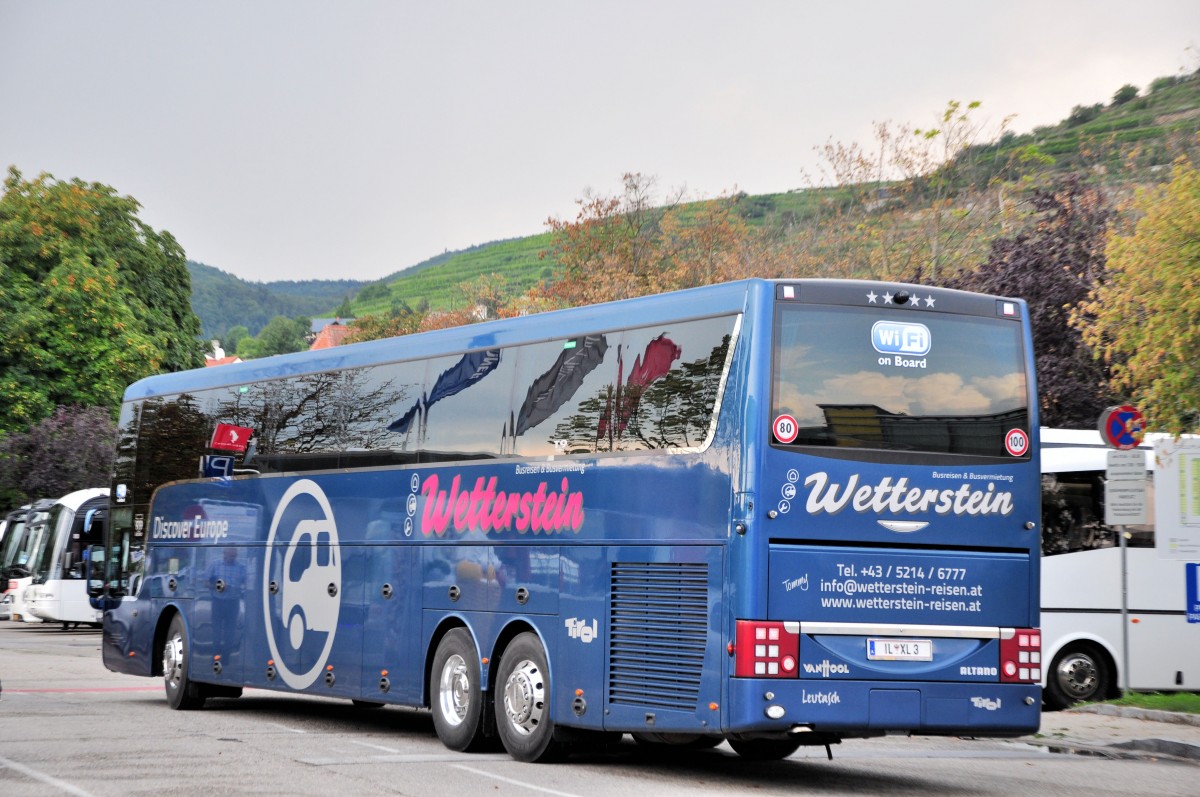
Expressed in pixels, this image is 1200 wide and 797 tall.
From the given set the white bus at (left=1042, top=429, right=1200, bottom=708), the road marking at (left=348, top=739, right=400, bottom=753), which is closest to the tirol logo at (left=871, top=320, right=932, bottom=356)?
the road marking at (left=348, top=739, right=400, bottom=753)

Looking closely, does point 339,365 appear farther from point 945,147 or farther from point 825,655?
point 945,147

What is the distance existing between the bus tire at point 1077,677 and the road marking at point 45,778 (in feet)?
41.2

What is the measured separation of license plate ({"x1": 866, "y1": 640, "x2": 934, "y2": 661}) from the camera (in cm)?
1124

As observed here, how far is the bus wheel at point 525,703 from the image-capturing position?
42.3 feet

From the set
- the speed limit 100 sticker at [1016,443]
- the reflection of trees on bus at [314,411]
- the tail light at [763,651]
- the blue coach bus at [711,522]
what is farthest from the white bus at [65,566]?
the speed limit 100 sticker at [1016,443]

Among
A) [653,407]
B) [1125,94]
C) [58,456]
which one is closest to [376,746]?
[653,407]

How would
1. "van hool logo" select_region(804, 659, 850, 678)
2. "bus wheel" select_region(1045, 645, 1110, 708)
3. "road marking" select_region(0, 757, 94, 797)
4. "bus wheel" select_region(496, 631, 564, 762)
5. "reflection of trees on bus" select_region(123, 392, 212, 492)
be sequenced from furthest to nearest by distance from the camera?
"bus wheel" select_region(1045, 645, 1110, 708)
"reflection of trees on bus" select_region(123, 392, 212, 492)
"bus wheel" select_region(496, 631, 564, 762)
"van hool logo" select_region(804, 659, 850, 678)
"road marking" select_region(0, 757, 94, 797)

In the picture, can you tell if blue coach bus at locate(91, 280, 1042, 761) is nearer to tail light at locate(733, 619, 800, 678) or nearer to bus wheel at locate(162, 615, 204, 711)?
tail light at locate(733, 619, 800, 678)

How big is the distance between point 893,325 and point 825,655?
2468mm

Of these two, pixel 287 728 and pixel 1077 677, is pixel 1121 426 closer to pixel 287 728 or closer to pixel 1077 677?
pixel 1077 677

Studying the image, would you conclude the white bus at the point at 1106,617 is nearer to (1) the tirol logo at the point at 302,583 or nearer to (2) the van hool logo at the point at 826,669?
(1) the tirol logo at the point at 302,583

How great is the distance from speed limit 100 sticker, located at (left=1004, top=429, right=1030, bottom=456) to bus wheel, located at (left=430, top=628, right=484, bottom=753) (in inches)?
195

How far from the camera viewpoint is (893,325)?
11.6 meters

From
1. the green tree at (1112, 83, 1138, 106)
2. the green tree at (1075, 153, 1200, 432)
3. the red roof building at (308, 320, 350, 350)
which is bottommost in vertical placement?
the green tree at (1075, 153, 1200, 432)
